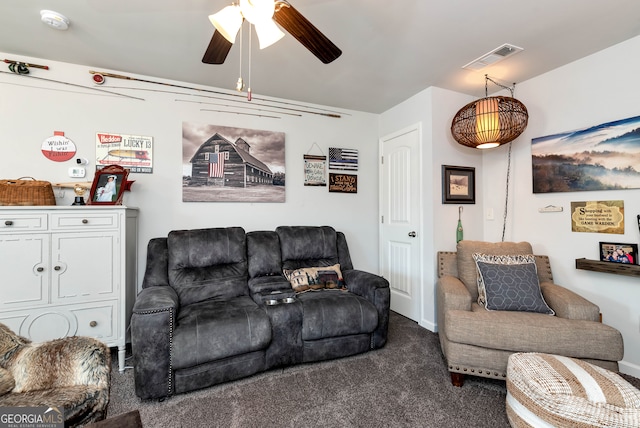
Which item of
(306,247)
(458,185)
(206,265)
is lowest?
(206,265)

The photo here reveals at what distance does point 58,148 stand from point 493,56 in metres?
3.74

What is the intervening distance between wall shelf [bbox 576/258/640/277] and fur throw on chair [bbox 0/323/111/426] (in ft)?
10.5

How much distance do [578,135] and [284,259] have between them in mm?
2787

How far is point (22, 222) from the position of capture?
6.49ft

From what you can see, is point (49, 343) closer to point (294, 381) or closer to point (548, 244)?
point (294, 381)

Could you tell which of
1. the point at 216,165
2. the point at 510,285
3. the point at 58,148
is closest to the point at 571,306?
the point at 510,285

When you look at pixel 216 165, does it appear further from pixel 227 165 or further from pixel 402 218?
pixel 402 218

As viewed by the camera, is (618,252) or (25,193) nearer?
(25,193)

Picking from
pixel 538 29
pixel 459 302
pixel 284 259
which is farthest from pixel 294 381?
pixel 538 29

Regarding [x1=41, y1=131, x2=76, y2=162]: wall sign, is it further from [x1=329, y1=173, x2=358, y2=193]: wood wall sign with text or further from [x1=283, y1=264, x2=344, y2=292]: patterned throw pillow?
[x1=329, y1=173, x2=358, y2=193]: wood wall sign with text

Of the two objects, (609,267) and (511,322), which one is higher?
(609,267)

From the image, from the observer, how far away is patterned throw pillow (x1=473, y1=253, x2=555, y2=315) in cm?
213

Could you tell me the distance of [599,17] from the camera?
193cm

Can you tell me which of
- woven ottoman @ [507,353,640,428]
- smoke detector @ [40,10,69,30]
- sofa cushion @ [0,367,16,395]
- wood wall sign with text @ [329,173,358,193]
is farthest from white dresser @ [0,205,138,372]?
woven ottoman @ [507,353,640,428]
